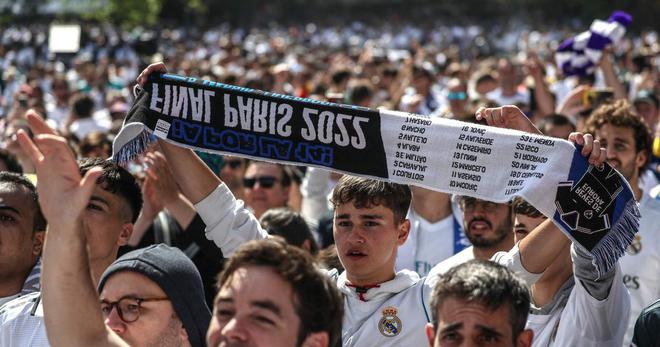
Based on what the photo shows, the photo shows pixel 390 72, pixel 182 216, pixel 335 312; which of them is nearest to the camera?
pixel 335 312

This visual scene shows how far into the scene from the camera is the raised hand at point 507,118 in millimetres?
4141

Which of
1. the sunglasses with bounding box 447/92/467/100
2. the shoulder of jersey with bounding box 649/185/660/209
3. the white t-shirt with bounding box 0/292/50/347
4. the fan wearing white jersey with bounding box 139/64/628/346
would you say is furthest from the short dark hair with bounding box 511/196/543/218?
the sunglasses with bounding box 447/92/467/100

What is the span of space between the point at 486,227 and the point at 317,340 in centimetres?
243

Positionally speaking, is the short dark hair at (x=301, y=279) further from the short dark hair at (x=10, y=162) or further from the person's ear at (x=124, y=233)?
the short dark hair at (x=10, y=162)

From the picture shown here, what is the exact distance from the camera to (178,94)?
4152 mm

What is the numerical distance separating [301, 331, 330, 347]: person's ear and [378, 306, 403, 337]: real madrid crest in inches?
41.0

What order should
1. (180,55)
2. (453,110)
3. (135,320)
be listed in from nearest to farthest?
(135,320) < (453,110) < (180,55)

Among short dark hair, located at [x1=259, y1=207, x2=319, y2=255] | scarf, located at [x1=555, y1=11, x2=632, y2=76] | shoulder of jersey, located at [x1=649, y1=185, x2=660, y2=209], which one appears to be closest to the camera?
shoulder of jersey, located at [x1=649, y1=185, x2=660, y2=209]

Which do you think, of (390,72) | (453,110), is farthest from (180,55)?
(453,110)

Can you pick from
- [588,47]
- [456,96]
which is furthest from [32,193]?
[456,96]

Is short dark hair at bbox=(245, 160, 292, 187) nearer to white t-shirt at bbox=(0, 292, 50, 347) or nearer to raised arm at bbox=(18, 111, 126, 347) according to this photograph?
white t-shirt at bbox=(0, 292, 50, 347)

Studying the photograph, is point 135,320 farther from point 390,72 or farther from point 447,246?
point 390,72

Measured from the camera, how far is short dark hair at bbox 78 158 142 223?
4605 millimetres

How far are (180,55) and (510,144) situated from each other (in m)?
23.1
